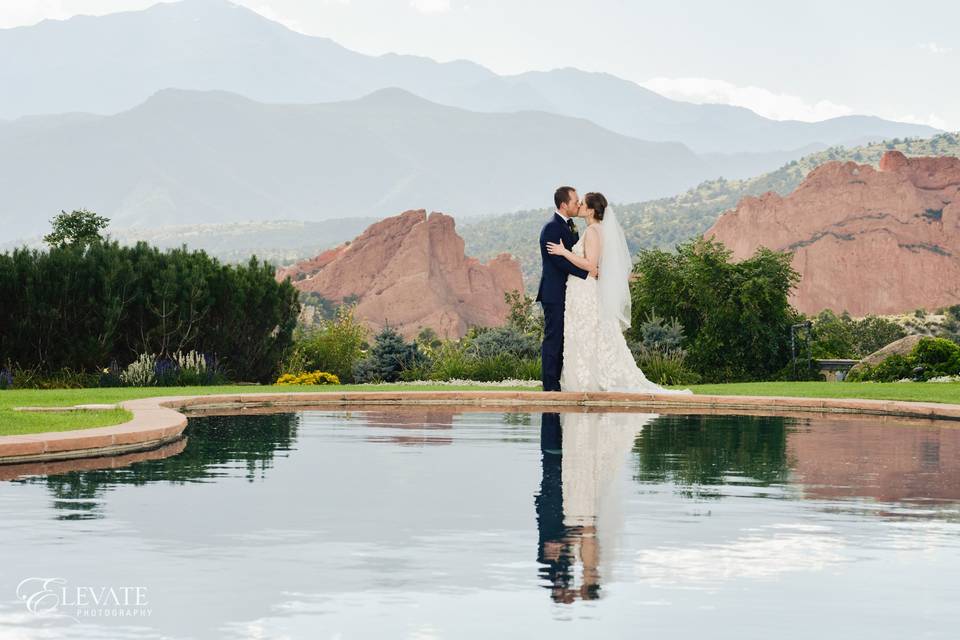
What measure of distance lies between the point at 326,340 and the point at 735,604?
25.4m

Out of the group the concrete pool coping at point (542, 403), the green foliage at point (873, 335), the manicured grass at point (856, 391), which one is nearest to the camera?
the concrete pool coping at point (542, 403)

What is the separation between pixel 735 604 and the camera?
5.83 metres

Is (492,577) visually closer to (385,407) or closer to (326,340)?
(385,407)

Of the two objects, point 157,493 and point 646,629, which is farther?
point 157,493

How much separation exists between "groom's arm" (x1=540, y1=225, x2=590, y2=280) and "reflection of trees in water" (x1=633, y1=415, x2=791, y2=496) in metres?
2.56

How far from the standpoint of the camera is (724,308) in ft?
99.2

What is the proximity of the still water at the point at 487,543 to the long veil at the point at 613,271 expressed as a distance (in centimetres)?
619

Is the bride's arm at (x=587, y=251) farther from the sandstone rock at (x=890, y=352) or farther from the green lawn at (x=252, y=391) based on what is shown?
the sandstone rock at (x=890, y=352)

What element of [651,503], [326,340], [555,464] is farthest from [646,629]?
[326,340]

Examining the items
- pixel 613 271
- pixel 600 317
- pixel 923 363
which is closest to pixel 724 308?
pixel 923 363

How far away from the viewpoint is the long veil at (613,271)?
18656 mm

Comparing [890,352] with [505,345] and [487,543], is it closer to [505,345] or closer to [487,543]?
[505,345]

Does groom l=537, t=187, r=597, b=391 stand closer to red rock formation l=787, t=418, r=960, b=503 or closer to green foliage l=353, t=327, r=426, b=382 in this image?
red rock formation l=787, t=418, r=960, b=503

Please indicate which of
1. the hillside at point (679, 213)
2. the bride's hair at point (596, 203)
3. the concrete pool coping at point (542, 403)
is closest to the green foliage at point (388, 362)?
the concrete pool coping at point (542, 403)
